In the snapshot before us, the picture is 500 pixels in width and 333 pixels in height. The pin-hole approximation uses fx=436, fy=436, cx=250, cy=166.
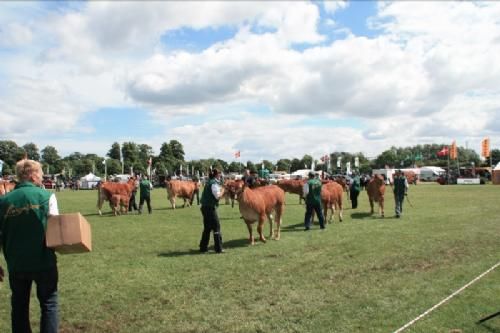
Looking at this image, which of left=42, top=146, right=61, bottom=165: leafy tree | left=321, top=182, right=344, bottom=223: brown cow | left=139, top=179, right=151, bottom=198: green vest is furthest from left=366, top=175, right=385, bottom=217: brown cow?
left=42, top=146, right=61, bottom=165: leafy tree

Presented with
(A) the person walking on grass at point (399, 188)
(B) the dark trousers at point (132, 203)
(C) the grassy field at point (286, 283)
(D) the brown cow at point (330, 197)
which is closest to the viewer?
(C) the grassy field at point (286, 283)

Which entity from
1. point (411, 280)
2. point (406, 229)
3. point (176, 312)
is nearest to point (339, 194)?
point (406, 229)

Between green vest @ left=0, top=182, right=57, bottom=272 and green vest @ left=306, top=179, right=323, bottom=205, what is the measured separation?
37.7ft

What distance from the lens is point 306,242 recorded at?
1256cm

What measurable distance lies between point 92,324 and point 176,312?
1.23 m

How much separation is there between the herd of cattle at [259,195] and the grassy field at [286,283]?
2.88ft

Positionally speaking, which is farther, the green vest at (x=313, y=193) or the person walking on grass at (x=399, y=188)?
the person walking on grass at (x=399, y=188)

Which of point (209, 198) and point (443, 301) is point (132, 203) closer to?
point (209, 198)

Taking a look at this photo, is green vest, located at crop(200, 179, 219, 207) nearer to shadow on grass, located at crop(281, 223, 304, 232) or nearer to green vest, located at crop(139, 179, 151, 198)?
shadow on grass, located at crop(281, 223, 304, 232)

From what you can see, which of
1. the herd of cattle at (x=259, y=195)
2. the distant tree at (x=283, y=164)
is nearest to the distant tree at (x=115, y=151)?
the distant tree at (x=283, y=164)

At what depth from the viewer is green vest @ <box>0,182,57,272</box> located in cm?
476

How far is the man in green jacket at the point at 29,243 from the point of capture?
4770 millimetres

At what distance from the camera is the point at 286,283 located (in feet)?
26.9

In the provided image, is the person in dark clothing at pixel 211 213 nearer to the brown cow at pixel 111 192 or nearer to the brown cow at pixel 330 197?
the brown cow at pixel 330 197
